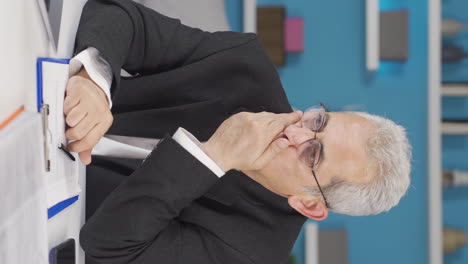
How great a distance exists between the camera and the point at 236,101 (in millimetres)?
1404

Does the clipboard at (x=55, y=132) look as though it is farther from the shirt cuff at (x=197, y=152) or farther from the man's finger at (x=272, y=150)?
the man's finger at (x=272, y=150)

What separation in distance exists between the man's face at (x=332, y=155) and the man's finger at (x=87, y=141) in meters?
0.45

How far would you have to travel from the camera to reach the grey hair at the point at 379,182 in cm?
125

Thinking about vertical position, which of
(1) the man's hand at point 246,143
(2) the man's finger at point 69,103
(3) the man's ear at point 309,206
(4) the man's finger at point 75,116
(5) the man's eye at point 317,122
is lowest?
(3) the man's ear at point 309,206

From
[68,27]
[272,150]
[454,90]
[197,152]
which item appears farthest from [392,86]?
[68,27]

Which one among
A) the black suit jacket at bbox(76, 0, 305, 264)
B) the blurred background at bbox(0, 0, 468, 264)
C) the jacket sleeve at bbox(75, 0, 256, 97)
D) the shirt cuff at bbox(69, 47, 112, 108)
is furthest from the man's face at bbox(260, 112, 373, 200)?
the blurred background at bbox(0, 0, 468, 264)

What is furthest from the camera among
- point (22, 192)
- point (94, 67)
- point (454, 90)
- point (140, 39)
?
point (454, 90)

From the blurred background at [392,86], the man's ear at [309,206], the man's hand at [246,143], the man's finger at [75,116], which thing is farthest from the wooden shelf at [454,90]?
the man's finger at [75,116]

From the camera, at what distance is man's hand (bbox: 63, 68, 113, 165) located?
0.87 meters

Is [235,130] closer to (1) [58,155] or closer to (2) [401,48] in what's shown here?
(1) [58,155]

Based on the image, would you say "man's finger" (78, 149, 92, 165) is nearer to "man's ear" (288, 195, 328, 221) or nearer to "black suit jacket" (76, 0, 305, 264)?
"black suit jacket" (76, 0, 305, 264)

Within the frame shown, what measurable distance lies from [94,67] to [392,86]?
1943 millimetres

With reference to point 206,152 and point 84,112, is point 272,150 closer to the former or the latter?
point 206,152

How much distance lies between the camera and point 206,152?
1.16 metres
